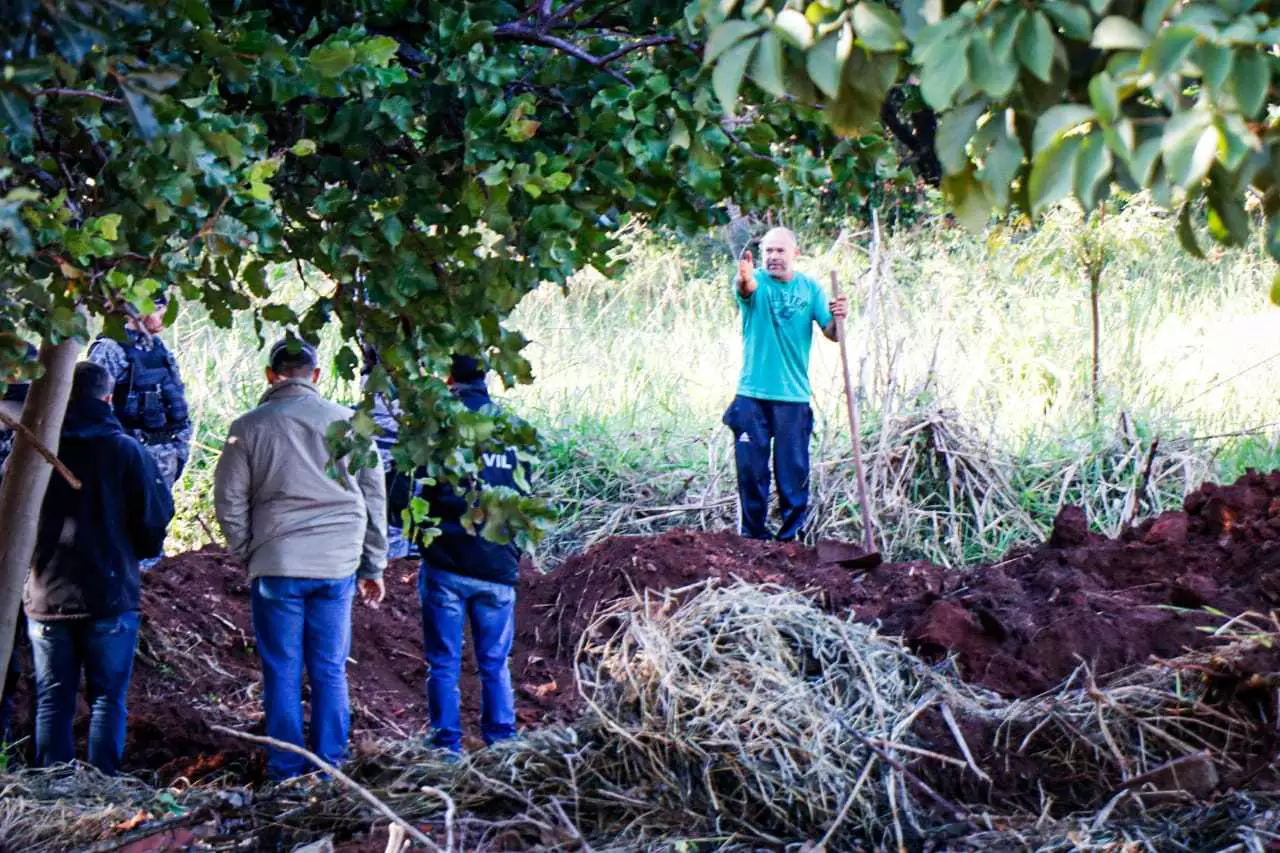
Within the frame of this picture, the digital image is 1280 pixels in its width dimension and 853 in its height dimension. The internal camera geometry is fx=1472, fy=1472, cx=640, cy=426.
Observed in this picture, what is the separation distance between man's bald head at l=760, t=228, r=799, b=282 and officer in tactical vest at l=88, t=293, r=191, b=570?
334 centimetres

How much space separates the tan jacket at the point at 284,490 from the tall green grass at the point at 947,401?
3.84 m

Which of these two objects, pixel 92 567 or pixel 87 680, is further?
pixel 87 680

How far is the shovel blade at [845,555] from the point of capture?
7348 millimetres

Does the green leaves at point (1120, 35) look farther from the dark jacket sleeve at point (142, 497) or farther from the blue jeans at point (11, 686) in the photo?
the blue jeans at point (11, 686)

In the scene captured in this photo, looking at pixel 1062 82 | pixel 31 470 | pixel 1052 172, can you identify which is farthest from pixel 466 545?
pixel 1052 172

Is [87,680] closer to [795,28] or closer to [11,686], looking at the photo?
[11,686]

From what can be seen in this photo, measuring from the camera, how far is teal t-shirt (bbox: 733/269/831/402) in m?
8.45

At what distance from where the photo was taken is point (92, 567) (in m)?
5.36

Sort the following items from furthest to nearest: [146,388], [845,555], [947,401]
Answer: [947,401] → [845,555] → [146,388]

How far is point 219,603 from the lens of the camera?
7605 mm

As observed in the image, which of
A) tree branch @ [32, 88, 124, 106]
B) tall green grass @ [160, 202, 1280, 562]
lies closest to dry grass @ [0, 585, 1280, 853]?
tree branch @ [32, 88, 124, 106]

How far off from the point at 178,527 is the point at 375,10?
255 inches

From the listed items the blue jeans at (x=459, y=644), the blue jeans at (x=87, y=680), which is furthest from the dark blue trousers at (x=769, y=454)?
the blue jeans at (x=87, y=680)

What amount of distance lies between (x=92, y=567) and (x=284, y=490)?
0.74m
